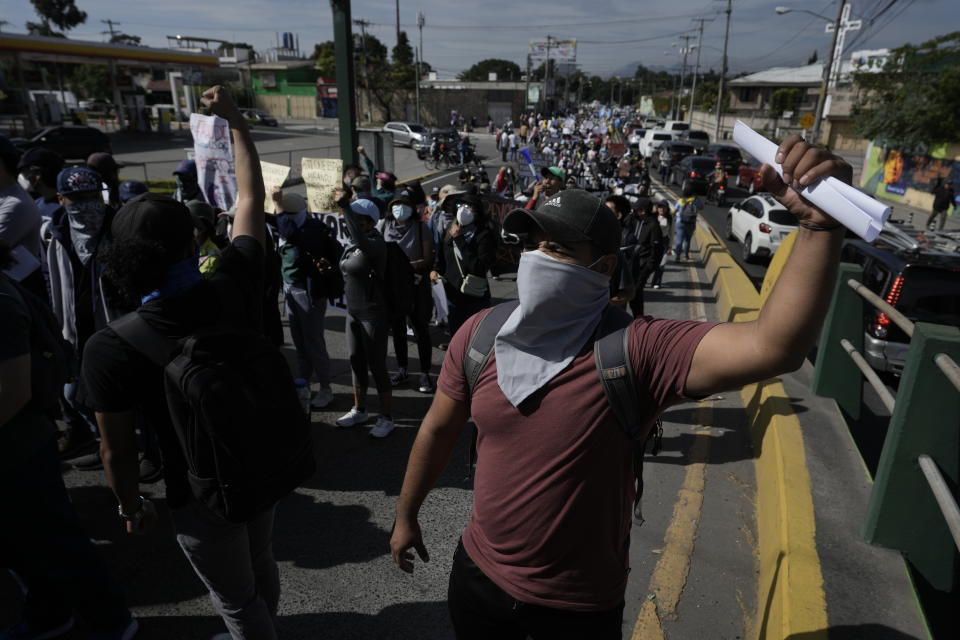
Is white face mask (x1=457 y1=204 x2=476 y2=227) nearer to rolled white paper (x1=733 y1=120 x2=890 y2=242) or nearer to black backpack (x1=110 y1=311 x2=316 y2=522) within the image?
black backpack (x1=110 y1=311 x2=316 y2=522)

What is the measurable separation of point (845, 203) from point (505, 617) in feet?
4.72

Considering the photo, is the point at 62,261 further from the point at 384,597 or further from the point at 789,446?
the point at 789,446

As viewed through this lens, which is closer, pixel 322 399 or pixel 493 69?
pixel 322 399

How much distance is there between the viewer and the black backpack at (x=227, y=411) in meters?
1.89

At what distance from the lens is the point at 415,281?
18.1ft

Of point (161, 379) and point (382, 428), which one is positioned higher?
point (161, 379)

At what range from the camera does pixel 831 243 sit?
1.32 meters

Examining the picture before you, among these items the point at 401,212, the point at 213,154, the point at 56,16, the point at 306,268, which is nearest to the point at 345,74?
the point at 213,154

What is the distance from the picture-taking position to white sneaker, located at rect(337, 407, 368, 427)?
502 cm

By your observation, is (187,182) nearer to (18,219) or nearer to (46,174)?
(46,174)

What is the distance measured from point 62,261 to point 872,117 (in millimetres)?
29766

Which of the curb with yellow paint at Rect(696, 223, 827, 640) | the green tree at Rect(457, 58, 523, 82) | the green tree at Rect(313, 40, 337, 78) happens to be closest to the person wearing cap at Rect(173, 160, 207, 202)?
the curb with yellow paint at Rect(696, 223, 827, 640)

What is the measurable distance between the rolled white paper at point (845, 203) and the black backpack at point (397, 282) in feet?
11.9

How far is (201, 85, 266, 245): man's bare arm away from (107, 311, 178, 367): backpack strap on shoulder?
0.77 meters
